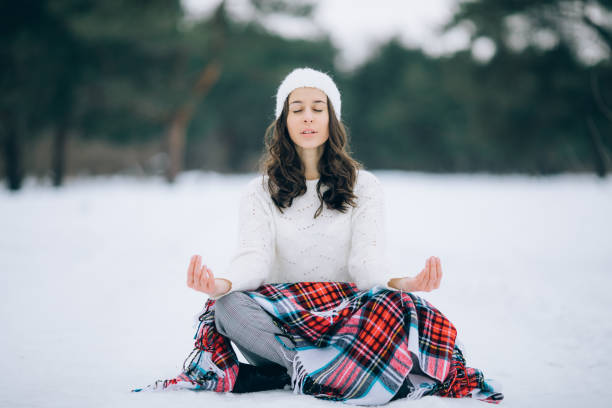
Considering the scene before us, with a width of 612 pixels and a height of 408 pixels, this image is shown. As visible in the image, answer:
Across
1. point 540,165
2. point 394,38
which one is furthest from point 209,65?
point 394,38

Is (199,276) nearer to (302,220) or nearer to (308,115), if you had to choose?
(302,220)

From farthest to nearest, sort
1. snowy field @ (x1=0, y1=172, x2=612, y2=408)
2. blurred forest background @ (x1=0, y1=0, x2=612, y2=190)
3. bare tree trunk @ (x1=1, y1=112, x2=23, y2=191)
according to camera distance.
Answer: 1. bare tree trunk @ (x1=1, y1=112, x2=23, y2=191)
2. blurred forest background @ (x1=0, y1=0, x2=612, y2=190)
3. snowy field @ (x1=0, y1=172, x2=612, y2=408)

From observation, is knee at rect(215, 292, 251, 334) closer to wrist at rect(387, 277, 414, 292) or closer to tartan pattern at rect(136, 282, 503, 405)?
tartan pattern at rect(136, 282, 503, 405)

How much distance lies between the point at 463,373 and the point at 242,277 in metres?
1.08

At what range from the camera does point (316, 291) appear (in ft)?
6.89

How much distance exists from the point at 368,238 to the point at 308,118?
2.26 ft

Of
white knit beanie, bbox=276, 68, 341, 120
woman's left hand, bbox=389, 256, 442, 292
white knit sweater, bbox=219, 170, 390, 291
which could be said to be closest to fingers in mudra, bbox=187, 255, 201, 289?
white knit sweater, bbox=219, 170, 390, 291

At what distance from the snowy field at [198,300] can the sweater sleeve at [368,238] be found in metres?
0.56

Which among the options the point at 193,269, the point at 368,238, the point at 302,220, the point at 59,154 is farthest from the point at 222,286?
the point at 59,154

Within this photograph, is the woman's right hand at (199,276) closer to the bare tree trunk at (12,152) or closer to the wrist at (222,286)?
the wrist at (222,286)

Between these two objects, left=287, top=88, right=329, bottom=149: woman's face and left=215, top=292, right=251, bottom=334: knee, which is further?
left=287, top=88, right=329, bottom=149: woman's face

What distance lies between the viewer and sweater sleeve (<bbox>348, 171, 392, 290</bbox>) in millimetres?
2182

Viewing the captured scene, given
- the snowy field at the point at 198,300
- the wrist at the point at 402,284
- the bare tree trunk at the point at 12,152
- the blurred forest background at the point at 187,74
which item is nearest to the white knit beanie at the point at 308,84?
the wrist at the point at 402,284

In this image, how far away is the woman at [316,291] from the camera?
1.96m
